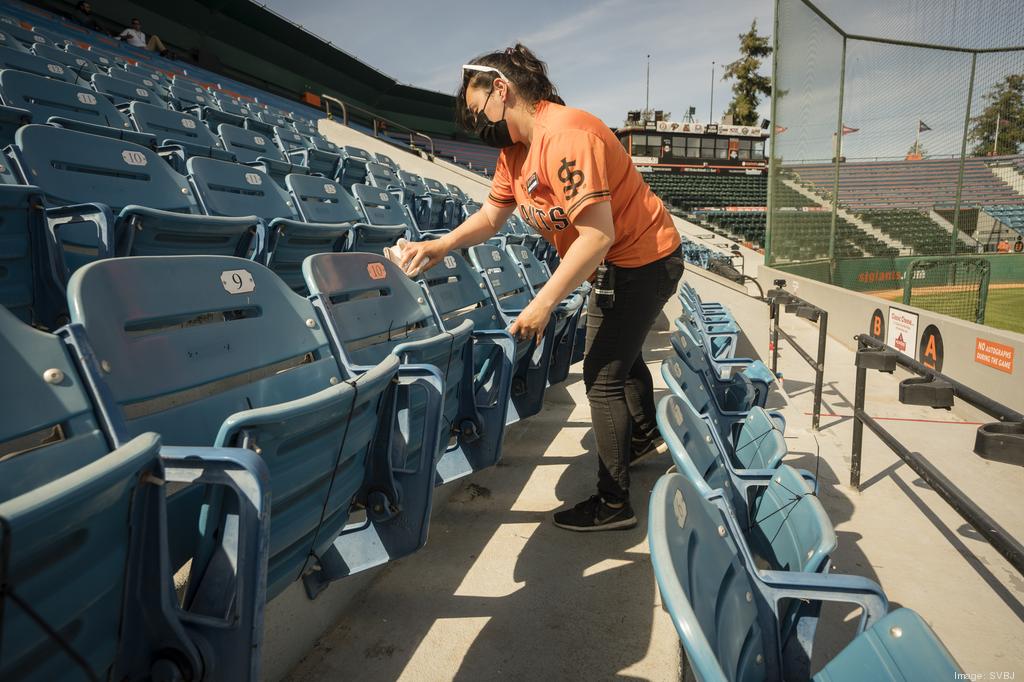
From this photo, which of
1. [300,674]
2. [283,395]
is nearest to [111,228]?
[283,395]

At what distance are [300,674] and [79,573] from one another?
871mm

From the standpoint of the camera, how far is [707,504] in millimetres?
1027

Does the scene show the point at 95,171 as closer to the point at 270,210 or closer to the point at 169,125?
the point at 270,210

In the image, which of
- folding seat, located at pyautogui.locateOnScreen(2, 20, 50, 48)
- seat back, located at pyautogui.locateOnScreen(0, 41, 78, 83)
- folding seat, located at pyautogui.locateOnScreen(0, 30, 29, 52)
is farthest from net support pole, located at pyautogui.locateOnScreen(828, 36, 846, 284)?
folding seat, located at pyautogui.locateOnScreen(2, 20, 50, 48)

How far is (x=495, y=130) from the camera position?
1.96m

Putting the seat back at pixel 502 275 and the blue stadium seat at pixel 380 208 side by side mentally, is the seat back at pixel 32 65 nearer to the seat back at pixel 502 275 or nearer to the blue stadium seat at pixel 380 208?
the blue stadium seat at pixel 380 208

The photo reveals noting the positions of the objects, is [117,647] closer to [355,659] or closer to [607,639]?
[355,659]

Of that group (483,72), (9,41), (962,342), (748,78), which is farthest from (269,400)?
(748,78)

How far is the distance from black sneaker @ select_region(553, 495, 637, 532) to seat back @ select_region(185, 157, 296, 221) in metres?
2.20

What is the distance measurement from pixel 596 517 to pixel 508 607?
541mm

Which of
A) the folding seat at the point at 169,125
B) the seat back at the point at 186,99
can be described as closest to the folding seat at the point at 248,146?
the folding seat at the point at 169,125

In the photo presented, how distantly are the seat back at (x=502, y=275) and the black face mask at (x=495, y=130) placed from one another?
0.85 meters

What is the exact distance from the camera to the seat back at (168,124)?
4.85 meters

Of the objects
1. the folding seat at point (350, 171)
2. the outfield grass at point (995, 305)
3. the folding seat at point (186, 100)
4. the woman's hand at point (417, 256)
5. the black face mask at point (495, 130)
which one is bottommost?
the outfield grass at point (995, 305)
